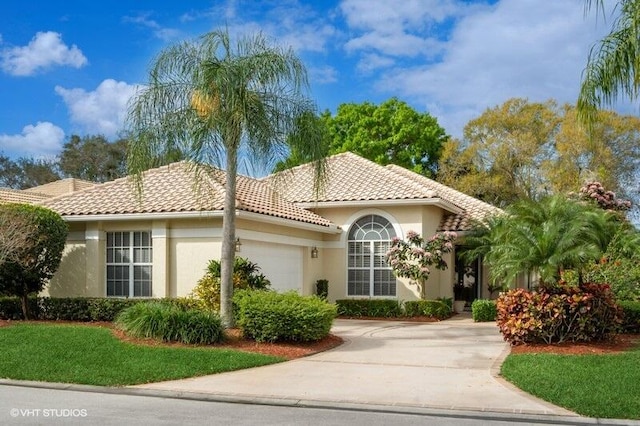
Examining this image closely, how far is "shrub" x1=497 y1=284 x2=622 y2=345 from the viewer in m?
13.7

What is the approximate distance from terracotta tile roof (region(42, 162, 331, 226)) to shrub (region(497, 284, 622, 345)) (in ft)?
23.1

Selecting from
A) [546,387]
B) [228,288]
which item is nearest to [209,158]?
[228,288]

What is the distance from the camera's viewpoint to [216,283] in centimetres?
1709

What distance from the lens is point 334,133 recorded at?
4453 centimetres

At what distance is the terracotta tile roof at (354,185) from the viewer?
2238cm

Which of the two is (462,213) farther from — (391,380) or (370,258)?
(391,380)

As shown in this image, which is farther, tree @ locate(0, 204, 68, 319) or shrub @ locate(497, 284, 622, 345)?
tree @ locate(0, 204, 68, 319)

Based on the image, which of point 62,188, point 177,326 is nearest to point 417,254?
point 177,326

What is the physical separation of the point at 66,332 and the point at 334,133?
31.4 metres

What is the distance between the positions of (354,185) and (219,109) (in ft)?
34.7

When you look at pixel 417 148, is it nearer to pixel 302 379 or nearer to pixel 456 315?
pixel 456 315

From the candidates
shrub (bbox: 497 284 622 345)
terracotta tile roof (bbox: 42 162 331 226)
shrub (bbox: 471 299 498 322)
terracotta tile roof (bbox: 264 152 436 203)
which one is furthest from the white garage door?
shrub (bbox: 497 284 622 345)

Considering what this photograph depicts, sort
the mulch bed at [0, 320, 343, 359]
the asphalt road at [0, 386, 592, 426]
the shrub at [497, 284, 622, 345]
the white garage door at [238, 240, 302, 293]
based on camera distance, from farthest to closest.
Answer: the white garage door at [238, 240, 302, 293]
the shrub at [497, 284, 622, 345]
the mulch bed at [0, 320, 343, 359]
the asphalt road at [0, 386, 592, 426]

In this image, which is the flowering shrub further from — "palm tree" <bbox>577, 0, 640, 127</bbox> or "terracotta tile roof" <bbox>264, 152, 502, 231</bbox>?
"palm tree" <bbox>577, 0, 640, 127</bbox>
